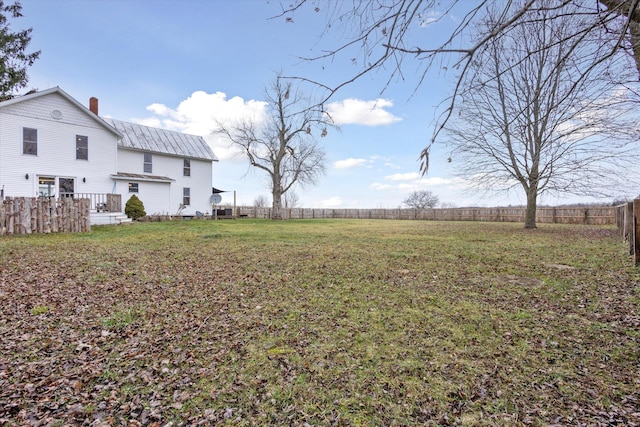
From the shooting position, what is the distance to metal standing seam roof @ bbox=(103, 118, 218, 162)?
67.3 ft

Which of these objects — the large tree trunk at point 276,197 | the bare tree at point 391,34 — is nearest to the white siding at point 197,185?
the large tree trunk at point 276,197

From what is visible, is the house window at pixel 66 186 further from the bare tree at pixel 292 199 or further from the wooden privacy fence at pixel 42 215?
the bare tree at pixel 292 199

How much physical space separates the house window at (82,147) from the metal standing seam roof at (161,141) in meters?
2.74

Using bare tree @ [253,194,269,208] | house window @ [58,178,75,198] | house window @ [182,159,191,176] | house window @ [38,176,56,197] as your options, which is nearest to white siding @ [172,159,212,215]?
house window @ [182,159,191,176]

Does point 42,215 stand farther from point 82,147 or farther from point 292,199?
point 292,199

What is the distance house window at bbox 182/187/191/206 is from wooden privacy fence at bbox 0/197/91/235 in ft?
36.9

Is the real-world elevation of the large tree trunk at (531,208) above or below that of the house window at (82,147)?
below

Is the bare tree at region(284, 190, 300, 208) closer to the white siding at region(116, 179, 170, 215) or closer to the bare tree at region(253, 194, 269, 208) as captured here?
the bare tree at region(253, 194, 269, 208)

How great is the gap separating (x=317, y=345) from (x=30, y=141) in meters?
18.8

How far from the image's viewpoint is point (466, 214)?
96.9 ft

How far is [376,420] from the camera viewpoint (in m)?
1.99

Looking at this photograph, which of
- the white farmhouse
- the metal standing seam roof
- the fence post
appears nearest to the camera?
the fence post

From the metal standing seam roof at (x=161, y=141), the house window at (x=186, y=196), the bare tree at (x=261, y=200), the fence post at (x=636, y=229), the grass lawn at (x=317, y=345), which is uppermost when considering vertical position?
the metal standing seam roof at (x=161, y=141)

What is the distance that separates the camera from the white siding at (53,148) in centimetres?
1423
